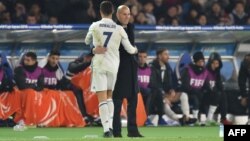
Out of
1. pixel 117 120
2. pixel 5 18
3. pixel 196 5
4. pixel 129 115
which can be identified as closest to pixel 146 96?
pixel 5 18

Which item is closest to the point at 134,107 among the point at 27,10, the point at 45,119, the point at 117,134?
the point at 117,134

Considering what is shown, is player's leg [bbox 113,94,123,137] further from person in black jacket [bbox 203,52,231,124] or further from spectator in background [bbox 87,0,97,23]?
spectator in background [bbox 87,0,97,23]

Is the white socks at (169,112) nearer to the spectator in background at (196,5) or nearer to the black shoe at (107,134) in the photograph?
the spectator in background at (196,5)

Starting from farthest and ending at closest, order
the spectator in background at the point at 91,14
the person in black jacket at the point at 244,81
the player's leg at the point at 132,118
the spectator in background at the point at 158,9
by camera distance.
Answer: the spectator in background at the point at 158,9 → the spectator in background at the point at 91,14 → the person in black jacket at the point at 244,81 → the player's leg at the point at 132,118

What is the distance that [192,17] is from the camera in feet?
78.2

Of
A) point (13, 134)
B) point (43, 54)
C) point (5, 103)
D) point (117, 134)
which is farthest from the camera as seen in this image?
point (43, 54)

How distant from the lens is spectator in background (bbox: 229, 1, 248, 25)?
2467cm

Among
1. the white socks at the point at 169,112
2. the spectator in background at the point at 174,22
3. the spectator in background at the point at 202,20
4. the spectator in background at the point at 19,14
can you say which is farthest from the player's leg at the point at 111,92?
the spectator in background at the point at 202,20

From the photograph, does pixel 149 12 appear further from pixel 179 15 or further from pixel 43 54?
pixel 43 54

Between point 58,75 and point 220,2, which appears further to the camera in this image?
point 220,2

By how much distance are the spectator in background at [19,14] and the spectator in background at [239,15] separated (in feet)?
19.1

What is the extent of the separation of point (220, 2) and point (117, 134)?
11140 millimetres

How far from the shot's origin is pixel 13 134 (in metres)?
16.9

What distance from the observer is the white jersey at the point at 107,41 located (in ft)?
48.0
